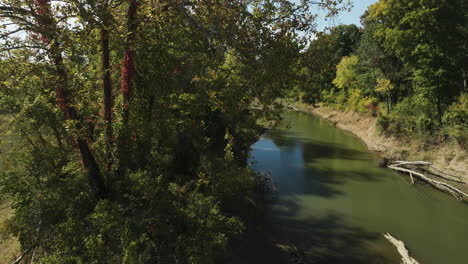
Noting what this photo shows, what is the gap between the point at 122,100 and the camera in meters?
7.75

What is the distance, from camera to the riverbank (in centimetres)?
1662

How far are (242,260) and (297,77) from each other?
6.26 m

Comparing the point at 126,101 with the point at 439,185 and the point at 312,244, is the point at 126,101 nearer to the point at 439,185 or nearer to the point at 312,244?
the point at 312,244

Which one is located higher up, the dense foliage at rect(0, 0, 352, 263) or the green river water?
the dense foliage at rect(0, 0, 352, 263)

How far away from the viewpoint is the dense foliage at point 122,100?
5.59 meters

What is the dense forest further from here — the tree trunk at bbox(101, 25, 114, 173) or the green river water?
the green river water

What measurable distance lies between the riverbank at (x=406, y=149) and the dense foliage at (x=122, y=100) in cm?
459

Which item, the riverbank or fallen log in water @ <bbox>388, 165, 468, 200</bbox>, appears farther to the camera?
the riverbank

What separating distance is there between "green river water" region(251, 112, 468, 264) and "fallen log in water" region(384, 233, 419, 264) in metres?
0.21

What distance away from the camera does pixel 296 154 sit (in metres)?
22.7

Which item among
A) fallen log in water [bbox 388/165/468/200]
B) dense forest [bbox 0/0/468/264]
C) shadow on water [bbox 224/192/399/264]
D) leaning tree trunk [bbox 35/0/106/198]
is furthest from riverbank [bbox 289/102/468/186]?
leaning tree trunk [bbox 35/0/106/198]

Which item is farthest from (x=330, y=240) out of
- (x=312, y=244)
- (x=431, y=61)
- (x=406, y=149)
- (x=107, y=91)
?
(x=431, y=61)

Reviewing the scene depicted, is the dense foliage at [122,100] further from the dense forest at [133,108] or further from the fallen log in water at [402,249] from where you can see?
the fallen log in water at [402,249]

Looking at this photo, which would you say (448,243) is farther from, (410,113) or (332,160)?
(410,113)
